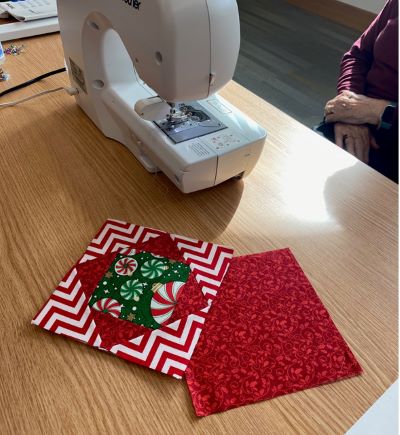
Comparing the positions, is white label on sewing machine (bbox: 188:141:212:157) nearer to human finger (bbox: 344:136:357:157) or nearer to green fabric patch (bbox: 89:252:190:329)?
green fabric patch (bbox: 89:252:190:329)

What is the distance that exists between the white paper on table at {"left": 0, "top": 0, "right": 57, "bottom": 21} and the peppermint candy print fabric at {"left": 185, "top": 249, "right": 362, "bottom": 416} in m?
1.01

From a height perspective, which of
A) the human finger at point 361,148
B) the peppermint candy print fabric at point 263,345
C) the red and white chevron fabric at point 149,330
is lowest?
the human finger at point 361,148

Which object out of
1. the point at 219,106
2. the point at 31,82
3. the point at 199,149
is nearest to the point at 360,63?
the point at 219,106

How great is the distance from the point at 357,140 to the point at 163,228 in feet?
2.35

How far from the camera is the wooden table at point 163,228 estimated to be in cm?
48

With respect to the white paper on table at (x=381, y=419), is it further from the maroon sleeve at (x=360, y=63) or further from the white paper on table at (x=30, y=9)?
the white paper on table at (x=30, y=9)

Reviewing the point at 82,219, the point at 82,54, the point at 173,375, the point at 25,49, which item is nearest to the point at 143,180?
the point at 82,219

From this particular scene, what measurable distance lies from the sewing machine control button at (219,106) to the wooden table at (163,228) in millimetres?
143

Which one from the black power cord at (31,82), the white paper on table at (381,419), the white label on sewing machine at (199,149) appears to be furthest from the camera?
the black power cord at (31,82)

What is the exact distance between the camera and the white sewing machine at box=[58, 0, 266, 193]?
545 millimetres

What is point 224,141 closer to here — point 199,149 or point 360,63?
point 199,149

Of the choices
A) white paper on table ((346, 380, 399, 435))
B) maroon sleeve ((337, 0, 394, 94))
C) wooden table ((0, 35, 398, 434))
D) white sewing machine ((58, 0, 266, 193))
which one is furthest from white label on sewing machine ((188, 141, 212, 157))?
maroon sleeve ((337, 0, 394, 94))

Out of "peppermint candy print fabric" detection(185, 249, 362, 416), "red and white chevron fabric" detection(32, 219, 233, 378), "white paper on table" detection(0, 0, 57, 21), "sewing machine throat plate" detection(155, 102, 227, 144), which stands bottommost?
"peppermint candy print fabric" detection(185, 249, 362, 416)

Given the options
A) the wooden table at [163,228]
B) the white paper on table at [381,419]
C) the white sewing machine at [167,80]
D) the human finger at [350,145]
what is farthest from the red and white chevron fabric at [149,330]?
the human finger at [350,145]
